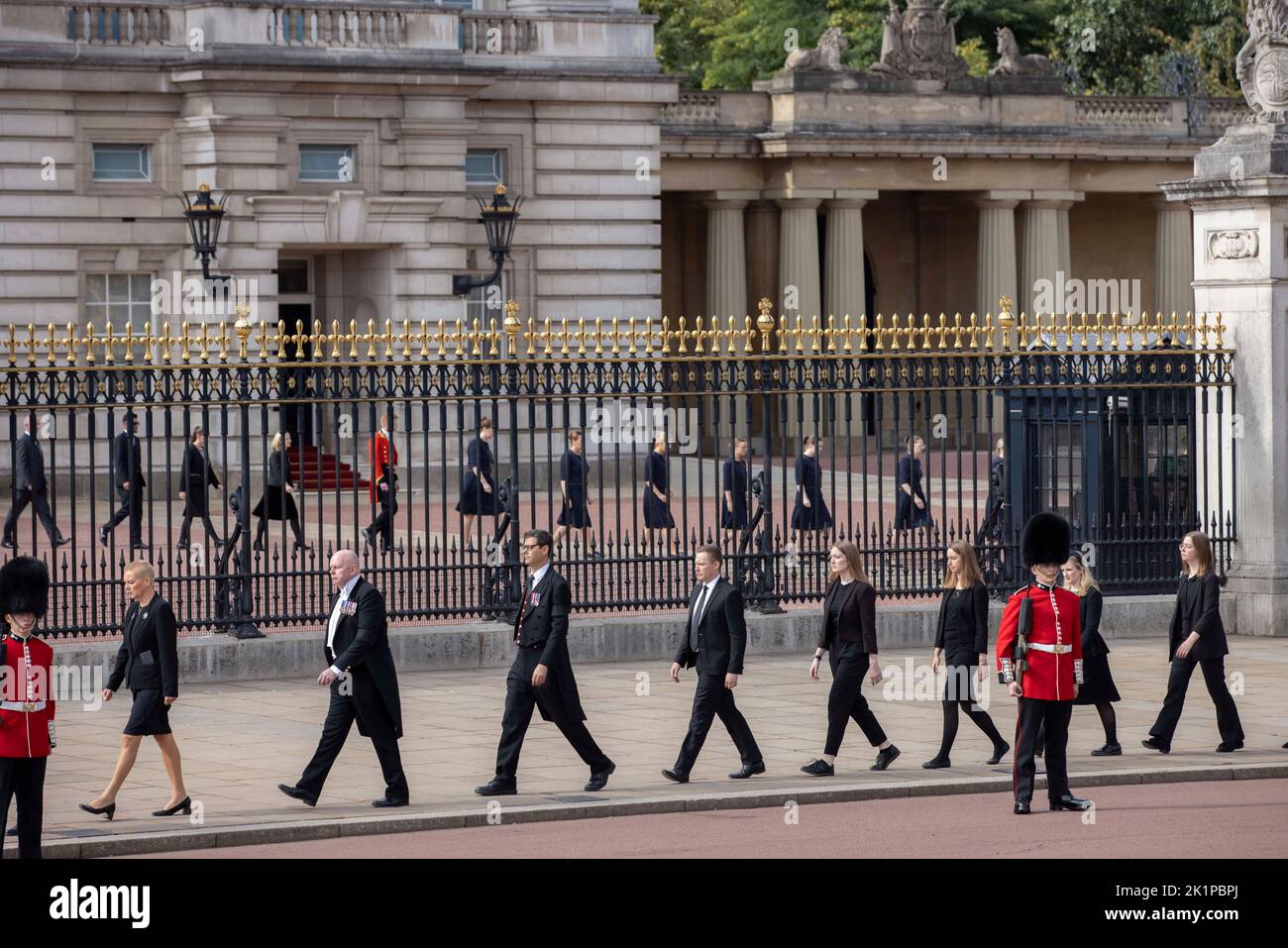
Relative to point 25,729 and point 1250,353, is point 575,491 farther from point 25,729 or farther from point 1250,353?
point 25,729

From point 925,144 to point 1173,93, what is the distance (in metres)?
9.24

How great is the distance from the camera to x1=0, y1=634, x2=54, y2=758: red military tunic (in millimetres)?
12688

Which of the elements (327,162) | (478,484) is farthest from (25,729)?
(327,162)

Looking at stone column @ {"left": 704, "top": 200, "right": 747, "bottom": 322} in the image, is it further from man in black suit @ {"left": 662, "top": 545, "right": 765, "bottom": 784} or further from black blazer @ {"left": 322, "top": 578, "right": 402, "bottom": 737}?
black blazer @ {"left": 322, "top": 578, "right": 402, "bottom": 737}

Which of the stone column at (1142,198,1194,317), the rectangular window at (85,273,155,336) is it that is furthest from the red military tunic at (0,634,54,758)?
the stone column at (1142,198,1194,317)

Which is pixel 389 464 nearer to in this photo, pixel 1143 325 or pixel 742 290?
pixel 1143 325

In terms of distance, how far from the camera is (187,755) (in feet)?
54.2

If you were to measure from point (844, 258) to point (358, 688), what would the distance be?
115ft

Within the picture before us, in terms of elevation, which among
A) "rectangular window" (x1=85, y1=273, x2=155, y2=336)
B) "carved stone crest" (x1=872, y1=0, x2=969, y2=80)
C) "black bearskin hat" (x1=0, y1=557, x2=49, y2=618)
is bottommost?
"black bearskin hat" (x1=0, y1=557, x2=49, y2=618)

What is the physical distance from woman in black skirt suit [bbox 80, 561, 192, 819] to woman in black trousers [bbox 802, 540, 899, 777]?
157 inches

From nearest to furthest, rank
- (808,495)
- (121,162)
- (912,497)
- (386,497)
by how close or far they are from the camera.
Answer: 1. (386,497)
2. (808,495)
3. (912,497)
4. (121,162)

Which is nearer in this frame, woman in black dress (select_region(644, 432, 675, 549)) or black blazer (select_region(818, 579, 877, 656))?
black blazer (select_region(818, 579, 877, 656))

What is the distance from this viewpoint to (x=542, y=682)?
1521 cm
